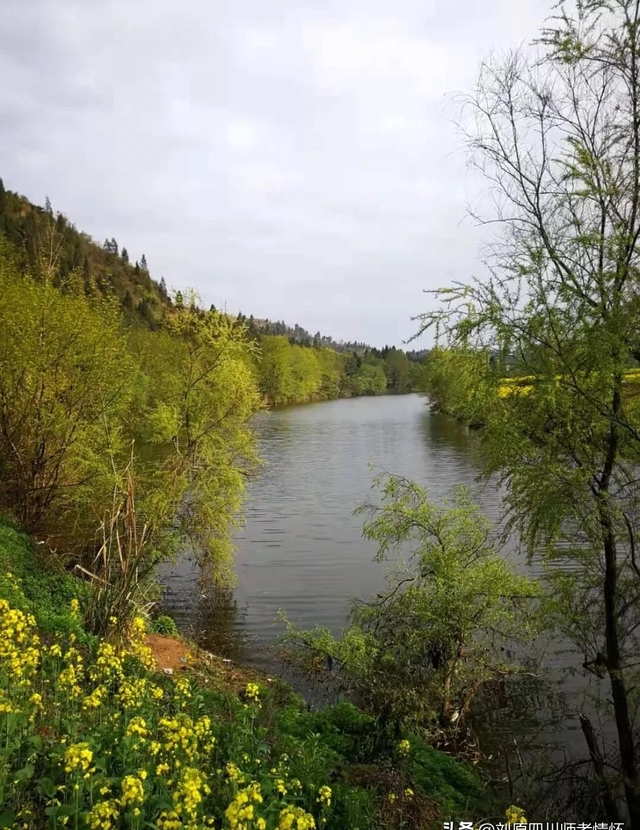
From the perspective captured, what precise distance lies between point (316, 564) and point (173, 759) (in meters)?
14.0

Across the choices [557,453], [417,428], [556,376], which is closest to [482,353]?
[556,376]

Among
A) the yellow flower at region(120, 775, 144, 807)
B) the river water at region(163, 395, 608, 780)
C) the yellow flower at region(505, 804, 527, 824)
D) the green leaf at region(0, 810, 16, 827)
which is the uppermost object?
the yellow flower at region(120, 775, 144, 807)

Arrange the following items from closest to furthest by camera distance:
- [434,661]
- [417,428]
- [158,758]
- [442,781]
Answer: [158,758] < [442,781] < [434,661] < [417,428]

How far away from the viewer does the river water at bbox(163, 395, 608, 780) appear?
35.6 feet

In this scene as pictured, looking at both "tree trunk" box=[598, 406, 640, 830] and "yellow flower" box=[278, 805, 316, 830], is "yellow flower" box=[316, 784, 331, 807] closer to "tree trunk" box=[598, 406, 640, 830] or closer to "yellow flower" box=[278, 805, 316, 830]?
"yellow flower" box=[278, 805, 316, 830]

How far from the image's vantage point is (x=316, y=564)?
18000mm

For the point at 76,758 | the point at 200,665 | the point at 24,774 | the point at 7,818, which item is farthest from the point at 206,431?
the point at 7,818

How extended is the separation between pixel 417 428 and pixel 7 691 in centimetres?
4802

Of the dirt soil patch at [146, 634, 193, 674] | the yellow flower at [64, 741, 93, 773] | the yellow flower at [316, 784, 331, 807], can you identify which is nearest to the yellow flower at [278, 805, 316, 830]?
the yellow flower at [316, 784, 331, 807]

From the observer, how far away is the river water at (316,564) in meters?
10.8

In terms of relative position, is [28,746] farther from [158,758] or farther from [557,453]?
[557,453]

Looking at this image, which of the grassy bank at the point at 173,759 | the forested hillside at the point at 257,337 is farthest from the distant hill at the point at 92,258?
the grassy bank at the point at 173,759

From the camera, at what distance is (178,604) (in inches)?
602

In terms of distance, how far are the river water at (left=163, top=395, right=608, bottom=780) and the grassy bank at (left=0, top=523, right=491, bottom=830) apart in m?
2.25
